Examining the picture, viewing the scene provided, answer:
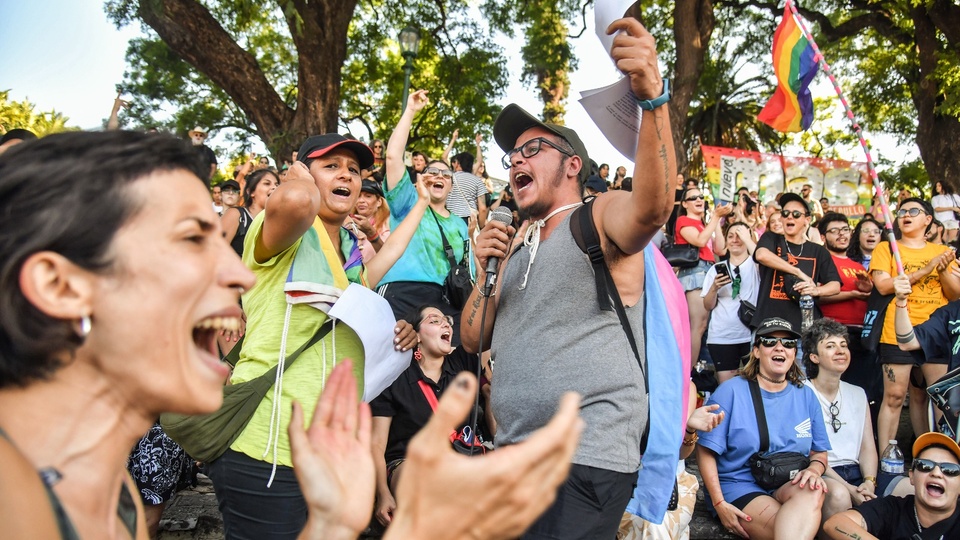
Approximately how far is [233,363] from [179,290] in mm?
2022

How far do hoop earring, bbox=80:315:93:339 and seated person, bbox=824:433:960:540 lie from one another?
16.4 ft

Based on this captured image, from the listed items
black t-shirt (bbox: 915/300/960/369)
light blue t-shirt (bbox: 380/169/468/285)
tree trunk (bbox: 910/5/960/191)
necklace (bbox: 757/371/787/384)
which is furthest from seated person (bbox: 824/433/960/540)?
tree trunk (bbox: 910/5/960/191)

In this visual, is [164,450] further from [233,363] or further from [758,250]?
[758,250]

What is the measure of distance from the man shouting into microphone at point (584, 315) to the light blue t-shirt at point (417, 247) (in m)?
2.47

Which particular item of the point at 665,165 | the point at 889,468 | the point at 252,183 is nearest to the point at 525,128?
the point at 665,165

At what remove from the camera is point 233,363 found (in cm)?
330

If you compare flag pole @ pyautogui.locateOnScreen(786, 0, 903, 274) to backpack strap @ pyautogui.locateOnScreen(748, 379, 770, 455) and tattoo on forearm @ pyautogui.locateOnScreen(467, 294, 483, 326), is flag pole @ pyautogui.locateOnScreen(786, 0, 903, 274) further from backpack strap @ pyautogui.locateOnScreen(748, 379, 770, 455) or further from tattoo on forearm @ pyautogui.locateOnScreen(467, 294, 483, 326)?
tattoo on forearm @ pyautogui.locateOnScreen(467, 294, 483, 326)

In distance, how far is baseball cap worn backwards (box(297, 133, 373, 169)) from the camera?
334cm

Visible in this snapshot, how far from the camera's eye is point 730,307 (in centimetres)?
714

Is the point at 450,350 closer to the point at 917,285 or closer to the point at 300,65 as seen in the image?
the point at 917,285

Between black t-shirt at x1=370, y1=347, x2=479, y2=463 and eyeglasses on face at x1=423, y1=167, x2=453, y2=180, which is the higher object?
eyeglasses on face at x1=423, y1=167, x2=453, y2=180

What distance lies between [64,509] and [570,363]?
1782 millimetres

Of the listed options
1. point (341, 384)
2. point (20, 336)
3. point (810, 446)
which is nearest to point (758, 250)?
point (810, 446)

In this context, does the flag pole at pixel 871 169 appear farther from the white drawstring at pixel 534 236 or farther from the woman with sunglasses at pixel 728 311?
the white drawstring at pixel 534 236
